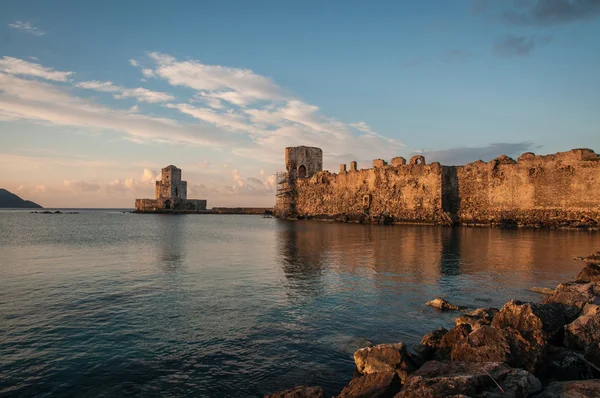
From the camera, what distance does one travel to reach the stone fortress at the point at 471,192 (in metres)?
35.9

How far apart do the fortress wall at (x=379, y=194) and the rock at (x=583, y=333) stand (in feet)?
127

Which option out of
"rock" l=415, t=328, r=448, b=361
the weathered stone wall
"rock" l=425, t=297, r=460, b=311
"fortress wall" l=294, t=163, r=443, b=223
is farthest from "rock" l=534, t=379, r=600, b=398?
the weathered stone wall

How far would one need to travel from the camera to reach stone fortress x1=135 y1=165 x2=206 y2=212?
85.1 metres

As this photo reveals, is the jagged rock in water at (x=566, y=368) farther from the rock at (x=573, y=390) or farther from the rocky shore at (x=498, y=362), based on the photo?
the rock at (x=573, y=390)

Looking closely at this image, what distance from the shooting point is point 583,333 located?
5.93m

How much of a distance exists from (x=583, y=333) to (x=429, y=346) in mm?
2188

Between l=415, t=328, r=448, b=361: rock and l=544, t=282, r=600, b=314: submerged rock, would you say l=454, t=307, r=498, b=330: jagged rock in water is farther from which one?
l=544, t=282, r=600, b=314: submerged rock

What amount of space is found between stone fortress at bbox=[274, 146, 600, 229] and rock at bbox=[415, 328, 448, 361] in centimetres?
3593

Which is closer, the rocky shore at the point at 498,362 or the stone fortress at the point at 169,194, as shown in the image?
the rocky shore at the point at 498,362

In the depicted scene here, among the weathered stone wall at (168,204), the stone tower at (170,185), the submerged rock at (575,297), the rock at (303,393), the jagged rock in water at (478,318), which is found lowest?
the rock at (303,393)

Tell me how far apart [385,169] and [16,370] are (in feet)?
148

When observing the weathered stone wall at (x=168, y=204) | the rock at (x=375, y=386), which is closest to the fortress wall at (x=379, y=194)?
the weathered stone wall at (x=168, y=204)

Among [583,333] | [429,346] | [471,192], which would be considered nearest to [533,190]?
[471,192]

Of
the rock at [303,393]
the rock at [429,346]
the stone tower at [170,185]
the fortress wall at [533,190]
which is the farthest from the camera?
the stone tower at [170,185]
